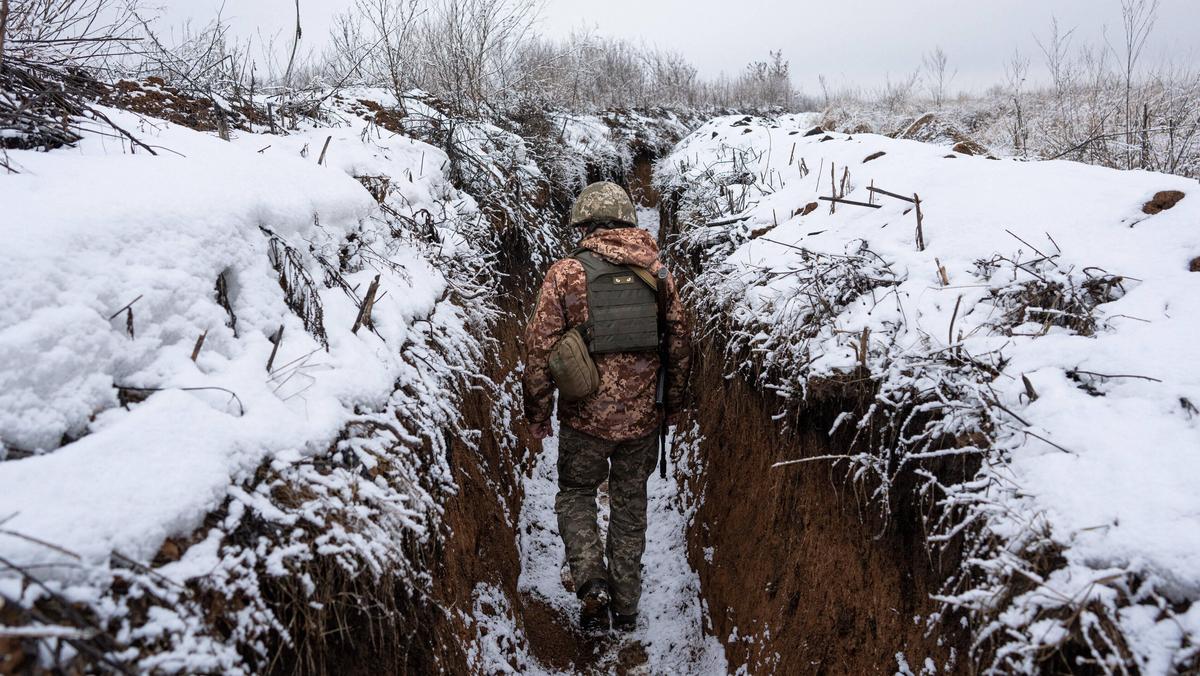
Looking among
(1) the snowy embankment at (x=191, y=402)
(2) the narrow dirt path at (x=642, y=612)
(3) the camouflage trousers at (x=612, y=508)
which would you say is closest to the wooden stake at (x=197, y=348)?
(1) the snowy embankment at (x=191, y=402)

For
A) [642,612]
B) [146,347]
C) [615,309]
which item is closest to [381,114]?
[615,309]

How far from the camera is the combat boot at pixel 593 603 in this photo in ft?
11.4

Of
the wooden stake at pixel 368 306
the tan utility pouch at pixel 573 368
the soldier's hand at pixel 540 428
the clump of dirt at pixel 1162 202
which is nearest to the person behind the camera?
the clump of dirt at pixel 1162 202

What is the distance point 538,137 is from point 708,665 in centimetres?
687

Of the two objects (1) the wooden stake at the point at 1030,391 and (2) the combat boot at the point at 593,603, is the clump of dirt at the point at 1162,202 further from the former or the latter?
(2) the combat boot at the point at 593,603

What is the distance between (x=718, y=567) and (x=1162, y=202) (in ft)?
9.20

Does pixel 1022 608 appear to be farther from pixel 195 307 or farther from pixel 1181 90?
pixel 1181 90

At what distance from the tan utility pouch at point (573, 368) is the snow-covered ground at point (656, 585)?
1.27 m

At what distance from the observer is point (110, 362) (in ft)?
5.89

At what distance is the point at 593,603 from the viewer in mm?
3488

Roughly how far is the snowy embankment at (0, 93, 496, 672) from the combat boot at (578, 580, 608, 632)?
3.86 ft

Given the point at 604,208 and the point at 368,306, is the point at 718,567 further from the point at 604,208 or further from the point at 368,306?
the point at 368,306

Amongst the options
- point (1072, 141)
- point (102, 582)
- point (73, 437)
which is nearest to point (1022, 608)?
point (102, 582)

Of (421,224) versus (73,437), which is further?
(421,224)
